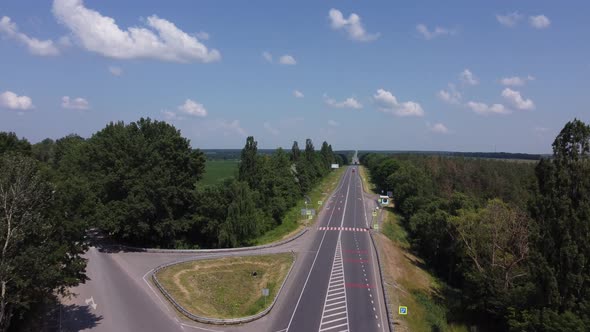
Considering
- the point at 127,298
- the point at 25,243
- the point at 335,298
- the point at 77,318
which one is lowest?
the point at 335,298

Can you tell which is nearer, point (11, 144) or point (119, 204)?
point (119, 204)

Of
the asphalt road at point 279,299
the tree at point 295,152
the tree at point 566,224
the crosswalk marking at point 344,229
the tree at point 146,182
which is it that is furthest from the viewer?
the tree at point 295,152

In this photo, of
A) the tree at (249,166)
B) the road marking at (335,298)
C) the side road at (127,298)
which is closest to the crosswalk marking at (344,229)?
the tree at (249,166)

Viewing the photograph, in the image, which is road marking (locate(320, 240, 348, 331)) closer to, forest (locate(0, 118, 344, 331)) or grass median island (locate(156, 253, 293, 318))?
grass median island (locate(156, 253, 293, 318))

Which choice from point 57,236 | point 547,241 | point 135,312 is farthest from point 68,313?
point 547,241

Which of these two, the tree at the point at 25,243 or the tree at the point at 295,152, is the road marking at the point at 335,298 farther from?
the tree at the point at 295,152

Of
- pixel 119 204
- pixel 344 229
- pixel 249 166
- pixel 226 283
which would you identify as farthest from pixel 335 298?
pixel 249 166

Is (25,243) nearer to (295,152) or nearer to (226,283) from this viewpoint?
(226,283)

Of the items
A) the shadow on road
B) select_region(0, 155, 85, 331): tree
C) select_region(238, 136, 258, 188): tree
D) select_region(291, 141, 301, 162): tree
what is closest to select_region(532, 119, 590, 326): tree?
select_region(0, 155, 85, 331): tree
